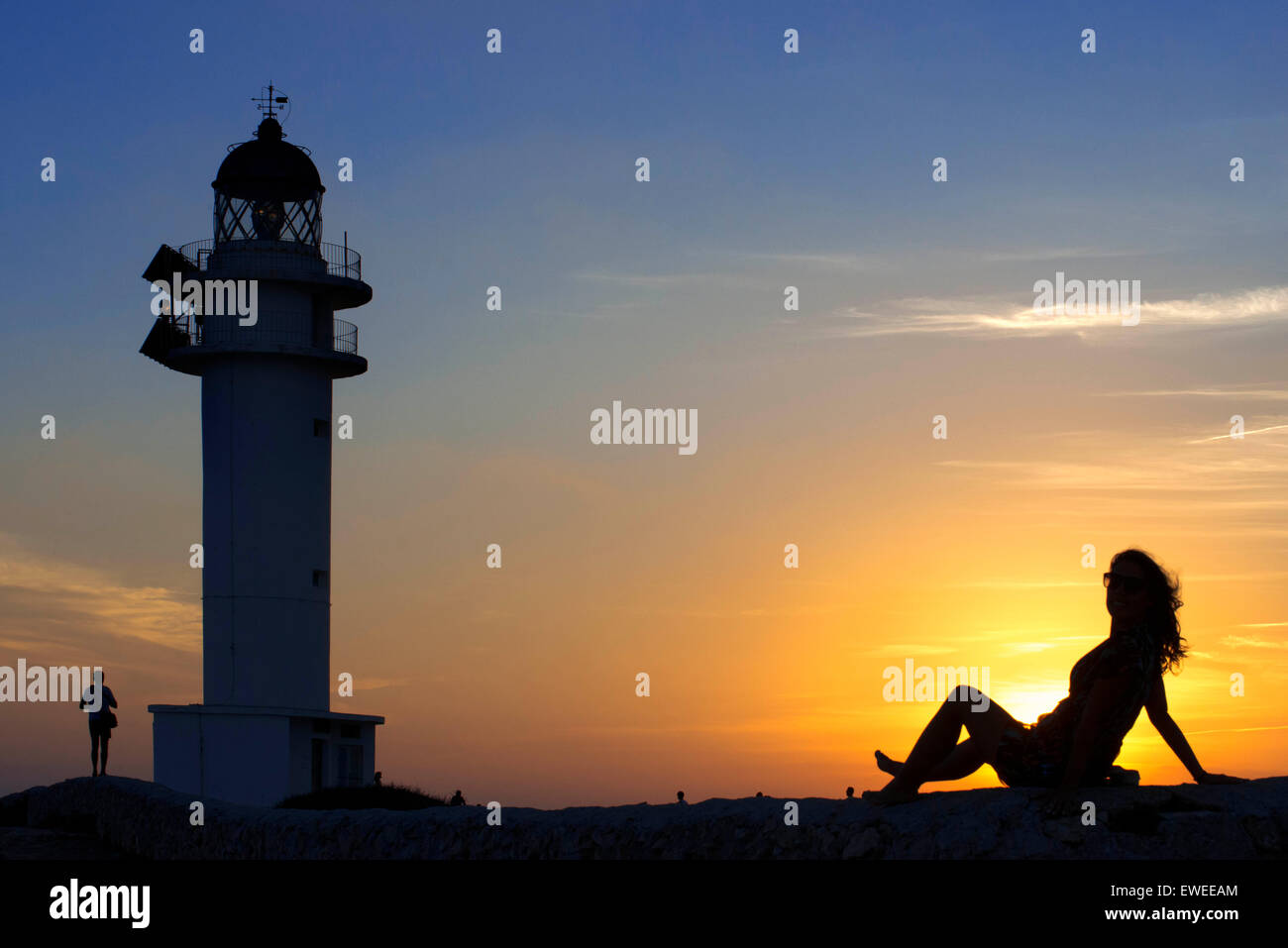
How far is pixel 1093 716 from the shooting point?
7.55 meters

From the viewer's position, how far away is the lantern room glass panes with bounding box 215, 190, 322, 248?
32.9 meters

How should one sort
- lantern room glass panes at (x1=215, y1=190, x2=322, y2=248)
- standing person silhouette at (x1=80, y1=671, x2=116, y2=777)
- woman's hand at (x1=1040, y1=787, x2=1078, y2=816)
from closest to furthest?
woman's hand at (x1=1040, y1=787, x2=1078, y2=816), standing person silhouette at (x1=80, y1=671, x2=116, y2=777), lantern room glass panes at (x1=215, y1=190, x2=322, y2=248)

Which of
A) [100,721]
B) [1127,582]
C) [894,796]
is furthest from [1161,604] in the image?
[100,721]

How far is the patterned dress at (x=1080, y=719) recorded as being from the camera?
7.60m

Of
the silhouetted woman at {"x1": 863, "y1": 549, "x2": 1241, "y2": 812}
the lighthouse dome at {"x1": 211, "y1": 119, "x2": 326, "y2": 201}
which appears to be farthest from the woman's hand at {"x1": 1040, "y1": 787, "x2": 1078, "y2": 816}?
the lighthouse dome at {"x1": 211, "y1": 119, "x2": 326, "y2": 201}

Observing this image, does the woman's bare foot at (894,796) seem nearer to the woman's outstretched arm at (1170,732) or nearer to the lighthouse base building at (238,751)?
the woman's outstretched arm at (1170,732)

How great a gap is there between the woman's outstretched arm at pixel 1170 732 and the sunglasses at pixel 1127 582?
482mm

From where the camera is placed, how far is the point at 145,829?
1484 cm

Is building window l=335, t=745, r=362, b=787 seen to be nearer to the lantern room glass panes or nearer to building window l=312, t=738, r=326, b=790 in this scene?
building window l=312, t=738, r=326, b=790

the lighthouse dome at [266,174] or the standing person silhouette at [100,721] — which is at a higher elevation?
the lighthouse dome at [266,174]

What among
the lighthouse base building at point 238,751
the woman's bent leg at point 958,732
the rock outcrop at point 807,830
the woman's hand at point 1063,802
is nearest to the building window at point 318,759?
→ the lighthouse base building at point 238,751

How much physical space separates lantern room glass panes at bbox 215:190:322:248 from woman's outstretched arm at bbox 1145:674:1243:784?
27931mm

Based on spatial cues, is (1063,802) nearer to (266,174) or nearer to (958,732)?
(958,732)
